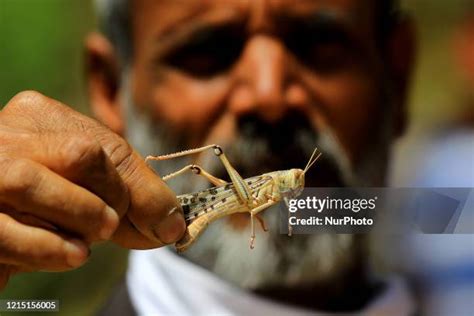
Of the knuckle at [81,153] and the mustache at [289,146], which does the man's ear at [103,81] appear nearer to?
the mustache at [289,146]

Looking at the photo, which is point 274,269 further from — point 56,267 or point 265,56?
point 56,267

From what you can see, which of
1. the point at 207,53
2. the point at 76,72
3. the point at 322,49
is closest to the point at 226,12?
the point at 207,53

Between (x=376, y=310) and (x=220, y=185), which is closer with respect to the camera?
(x=220, y=185)

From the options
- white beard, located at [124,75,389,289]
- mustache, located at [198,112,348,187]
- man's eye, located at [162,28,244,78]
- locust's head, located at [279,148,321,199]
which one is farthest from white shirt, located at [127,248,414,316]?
locust's head, located at [279,148,321,199]

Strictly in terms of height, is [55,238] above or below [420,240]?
below

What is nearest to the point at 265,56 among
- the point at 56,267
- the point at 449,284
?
the point at 449,284

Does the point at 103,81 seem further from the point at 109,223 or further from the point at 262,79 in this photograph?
the point at 109,223

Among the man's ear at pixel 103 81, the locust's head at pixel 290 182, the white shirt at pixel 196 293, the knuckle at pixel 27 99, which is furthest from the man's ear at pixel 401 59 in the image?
the knuckle at pixel 27 99
